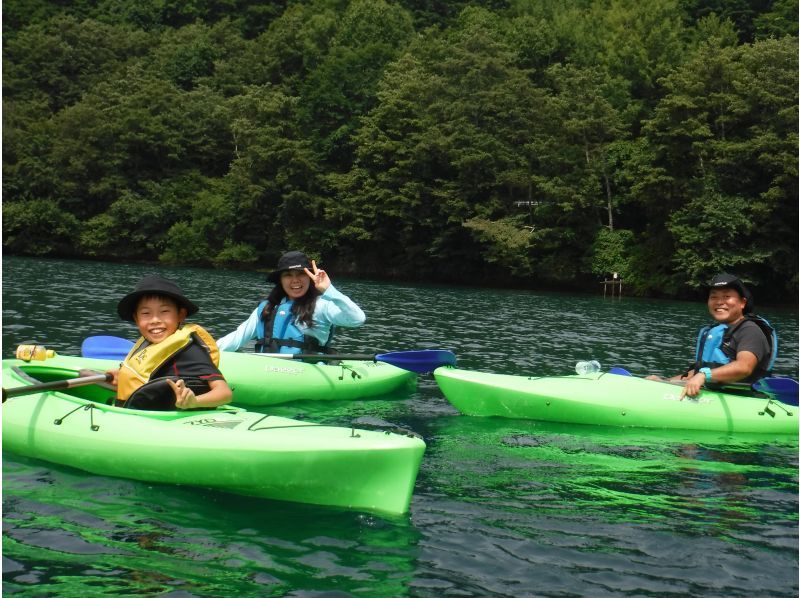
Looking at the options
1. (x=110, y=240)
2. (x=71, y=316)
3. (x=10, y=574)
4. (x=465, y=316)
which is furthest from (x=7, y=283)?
(x=110, y=240)

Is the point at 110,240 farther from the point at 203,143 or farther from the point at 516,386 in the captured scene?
the point at 516,386

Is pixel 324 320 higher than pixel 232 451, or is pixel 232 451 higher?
pixel 324 320

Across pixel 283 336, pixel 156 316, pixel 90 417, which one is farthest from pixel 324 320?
pixel 90 417

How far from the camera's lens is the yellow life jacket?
17.5 ft

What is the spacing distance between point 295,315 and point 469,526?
4.09 m

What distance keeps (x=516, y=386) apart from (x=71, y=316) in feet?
32.0

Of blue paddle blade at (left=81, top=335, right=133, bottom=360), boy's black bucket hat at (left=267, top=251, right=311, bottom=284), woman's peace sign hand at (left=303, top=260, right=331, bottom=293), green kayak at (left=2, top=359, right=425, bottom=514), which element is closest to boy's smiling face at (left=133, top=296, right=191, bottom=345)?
green kayak at (left=2, top=359, right=425, bottom=514)

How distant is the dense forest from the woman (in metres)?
23.1

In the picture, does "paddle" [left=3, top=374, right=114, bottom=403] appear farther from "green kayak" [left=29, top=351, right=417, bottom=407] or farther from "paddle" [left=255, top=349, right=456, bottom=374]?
"paddle" [left=255, top=349, right=456, bottom=374]

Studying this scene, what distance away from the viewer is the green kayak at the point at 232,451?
4652 millimetres

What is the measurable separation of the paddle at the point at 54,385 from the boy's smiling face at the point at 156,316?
21.9 inches

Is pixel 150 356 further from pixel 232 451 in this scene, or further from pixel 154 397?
pixel 232 451

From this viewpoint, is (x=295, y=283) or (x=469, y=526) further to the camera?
(x=295, y=283)

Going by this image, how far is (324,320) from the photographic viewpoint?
327 inches
